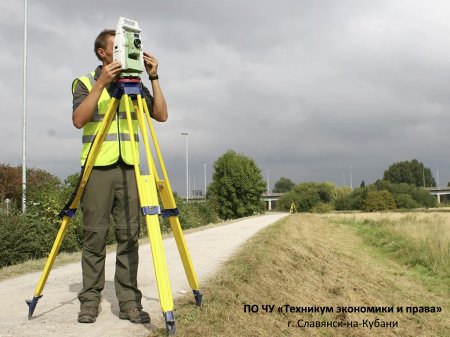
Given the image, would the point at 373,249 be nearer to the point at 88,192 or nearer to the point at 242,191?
the point at 88,192

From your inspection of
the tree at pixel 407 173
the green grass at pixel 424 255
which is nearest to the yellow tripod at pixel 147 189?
the green grass at pixel 424 255

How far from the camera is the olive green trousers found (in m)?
3.74

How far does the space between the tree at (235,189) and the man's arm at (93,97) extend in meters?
49.6

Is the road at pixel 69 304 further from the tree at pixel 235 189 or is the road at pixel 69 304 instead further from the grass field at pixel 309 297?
the tree at pixel 235 189

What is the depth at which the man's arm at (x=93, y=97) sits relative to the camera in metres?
3.39

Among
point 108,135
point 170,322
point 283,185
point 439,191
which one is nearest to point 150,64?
point 108,135

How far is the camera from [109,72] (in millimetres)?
3379

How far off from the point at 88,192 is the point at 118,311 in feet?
4.11

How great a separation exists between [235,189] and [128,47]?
51.4 meters

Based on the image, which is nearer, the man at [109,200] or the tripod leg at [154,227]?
the tripod leg at [154,227]

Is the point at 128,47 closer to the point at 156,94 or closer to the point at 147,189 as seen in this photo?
the point at 156,94

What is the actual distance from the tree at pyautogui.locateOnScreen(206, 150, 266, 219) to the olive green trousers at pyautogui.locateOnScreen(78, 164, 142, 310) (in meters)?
49.2

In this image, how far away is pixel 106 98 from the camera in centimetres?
383

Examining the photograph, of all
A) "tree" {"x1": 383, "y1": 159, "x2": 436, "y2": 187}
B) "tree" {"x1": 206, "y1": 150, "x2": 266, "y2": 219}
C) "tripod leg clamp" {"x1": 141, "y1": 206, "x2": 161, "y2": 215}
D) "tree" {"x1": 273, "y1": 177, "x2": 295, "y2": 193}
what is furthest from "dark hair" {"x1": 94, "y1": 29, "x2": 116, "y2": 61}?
"tree" {"x1": 273, "y1": 177, "x2": 295, "y2": 193}
